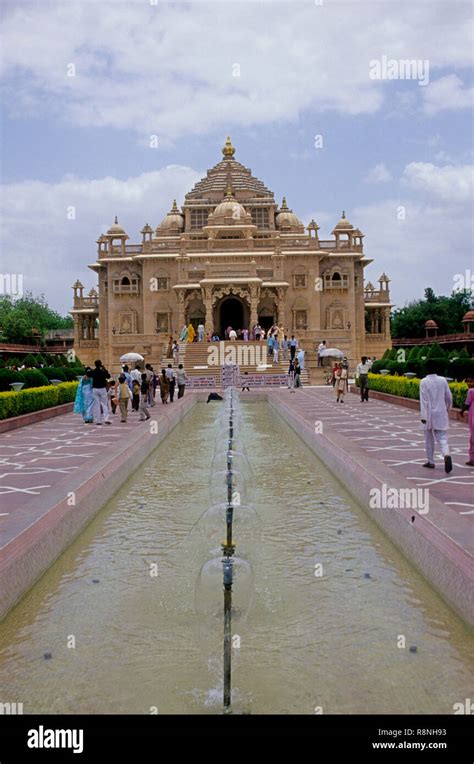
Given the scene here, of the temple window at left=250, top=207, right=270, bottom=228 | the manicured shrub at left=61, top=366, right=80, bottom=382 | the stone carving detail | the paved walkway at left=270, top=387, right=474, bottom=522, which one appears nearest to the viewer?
the paved walkway at left=270, top=387, right=474, bottom=522

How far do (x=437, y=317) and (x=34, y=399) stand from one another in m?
40.4

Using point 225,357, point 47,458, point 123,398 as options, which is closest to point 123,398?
point 123,398

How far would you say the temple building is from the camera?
36.2 meters

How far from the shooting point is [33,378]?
56.0 feet

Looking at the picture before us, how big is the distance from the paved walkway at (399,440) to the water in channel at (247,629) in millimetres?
930

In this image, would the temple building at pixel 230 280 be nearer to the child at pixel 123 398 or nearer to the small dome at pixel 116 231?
the small dome at pixel 116 231

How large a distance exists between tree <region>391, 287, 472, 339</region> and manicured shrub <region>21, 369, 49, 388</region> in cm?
3800

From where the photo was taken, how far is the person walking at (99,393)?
13.3 m

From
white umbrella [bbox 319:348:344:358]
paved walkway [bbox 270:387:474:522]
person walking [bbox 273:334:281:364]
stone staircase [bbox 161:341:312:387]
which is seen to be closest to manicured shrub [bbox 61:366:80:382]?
paved walkway [bbox 270:387:474:522]

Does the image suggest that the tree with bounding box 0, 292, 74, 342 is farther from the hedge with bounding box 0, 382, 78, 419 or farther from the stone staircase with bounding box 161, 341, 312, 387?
the hedge with bounding box 0, 382, 78, 419

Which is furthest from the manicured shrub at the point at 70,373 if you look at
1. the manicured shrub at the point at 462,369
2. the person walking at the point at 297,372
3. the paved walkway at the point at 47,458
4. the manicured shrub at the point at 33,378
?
the manicured shrub at the point at 462,369

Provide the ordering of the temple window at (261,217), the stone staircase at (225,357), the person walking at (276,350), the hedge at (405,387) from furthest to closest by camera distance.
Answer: the temple window at (261,217) < the person walking at (276,350) < the stone staircase at (225,357) < the hedge at (405,387)
